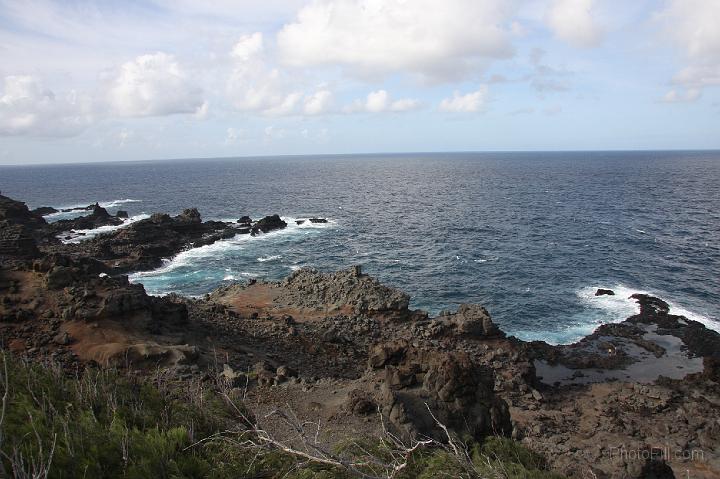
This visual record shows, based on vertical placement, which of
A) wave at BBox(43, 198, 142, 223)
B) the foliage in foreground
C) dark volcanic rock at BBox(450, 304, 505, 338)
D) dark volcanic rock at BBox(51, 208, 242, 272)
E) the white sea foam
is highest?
the foliage in foreground

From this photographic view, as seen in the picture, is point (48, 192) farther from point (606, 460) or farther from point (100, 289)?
point (606, 460)

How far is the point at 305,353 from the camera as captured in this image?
104ft

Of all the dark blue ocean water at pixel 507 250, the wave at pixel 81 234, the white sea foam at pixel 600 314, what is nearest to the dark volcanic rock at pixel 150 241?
the dark blue ocean water at pixel 507 250

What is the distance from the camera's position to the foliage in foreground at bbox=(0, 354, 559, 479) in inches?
312

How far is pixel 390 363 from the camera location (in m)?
25.3

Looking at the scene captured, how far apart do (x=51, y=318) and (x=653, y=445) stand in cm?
3589

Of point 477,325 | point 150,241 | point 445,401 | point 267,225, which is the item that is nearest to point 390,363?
point 445,401

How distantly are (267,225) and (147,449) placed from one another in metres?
67.9

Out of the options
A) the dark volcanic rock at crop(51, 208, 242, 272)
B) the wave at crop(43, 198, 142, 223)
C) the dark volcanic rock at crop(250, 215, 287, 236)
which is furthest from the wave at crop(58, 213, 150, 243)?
the dark volcanic rock at crop(250, 215, 287, 236)

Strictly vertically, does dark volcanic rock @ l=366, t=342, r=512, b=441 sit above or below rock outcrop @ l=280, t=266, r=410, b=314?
above

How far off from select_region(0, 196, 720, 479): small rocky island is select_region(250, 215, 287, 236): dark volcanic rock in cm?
2824

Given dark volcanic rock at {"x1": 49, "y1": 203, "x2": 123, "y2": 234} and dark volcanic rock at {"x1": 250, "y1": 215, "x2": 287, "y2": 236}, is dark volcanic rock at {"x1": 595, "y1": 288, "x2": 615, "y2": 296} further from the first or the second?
dark volcanic rock at {"x1": 49, "y1": 203, "x2": 123, "y2": 234}

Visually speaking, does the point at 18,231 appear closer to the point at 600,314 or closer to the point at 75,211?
the point at 75,211

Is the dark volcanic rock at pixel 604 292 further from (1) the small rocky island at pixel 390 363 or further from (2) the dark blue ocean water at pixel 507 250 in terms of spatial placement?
(2) the dark blue ocean water at pixel 507 250
